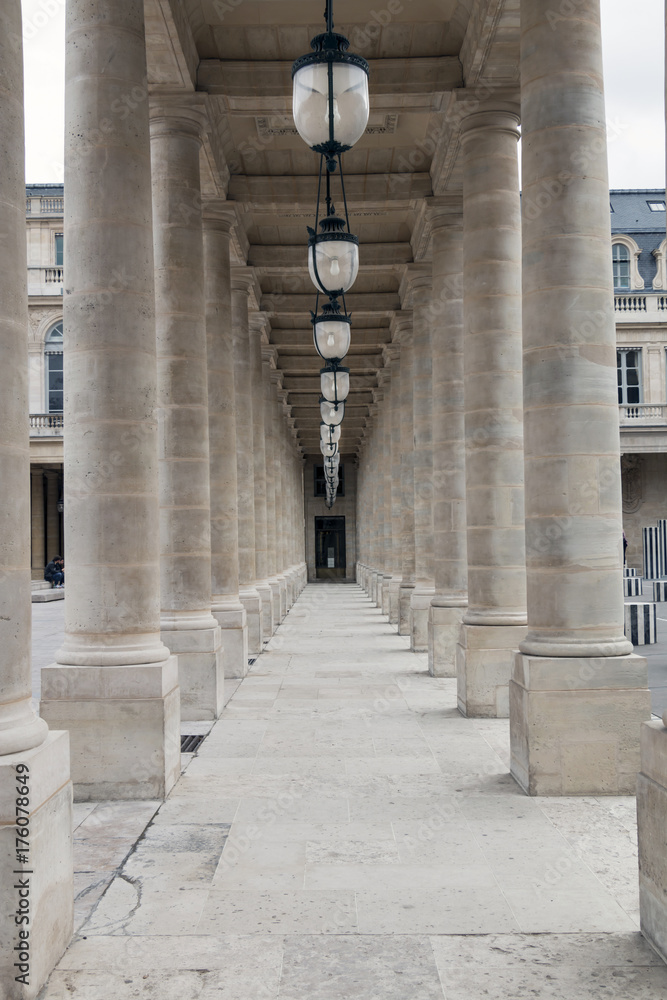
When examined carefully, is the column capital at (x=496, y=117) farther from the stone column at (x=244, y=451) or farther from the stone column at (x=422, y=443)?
the stone column at (x=244, y=451)

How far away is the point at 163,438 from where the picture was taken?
39.4 feet

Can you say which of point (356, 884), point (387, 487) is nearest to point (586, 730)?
point (356, 884)

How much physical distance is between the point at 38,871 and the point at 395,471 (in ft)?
71.5

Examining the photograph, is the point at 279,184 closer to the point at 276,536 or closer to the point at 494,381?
the point at 494,381

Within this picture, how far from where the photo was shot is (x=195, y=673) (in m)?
11.5

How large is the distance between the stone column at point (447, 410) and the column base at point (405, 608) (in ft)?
21.4

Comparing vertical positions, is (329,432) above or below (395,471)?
above

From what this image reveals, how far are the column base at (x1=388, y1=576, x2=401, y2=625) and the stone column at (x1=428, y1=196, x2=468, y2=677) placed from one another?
31.5 ft

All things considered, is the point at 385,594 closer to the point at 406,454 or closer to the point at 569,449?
the point at 406,454

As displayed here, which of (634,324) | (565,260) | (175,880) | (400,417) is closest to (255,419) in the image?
(400,417)

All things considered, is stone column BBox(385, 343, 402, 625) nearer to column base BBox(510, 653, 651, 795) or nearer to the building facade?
the building facade

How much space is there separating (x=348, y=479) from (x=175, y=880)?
187 ft

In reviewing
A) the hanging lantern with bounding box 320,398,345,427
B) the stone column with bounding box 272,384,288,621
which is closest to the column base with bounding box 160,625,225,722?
the hanging lantern with bounding box 320,398,345,427

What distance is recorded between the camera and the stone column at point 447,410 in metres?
15.0
